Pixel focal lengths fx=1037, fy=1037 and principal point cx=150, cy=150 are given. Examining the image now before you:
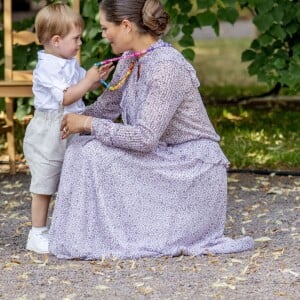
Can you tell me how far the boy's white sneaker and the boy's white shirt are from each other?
0.59m

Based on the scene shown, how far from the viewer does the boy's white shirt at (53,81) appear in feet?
15.7

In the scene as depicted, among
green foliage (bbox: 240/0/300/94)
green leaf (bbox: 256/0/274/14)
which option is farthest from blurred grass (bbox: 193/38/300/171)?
green leaf (bbox: 256/0/274/14)

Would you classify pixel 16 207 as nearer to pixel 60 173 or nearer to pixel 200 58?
pixel 60 173

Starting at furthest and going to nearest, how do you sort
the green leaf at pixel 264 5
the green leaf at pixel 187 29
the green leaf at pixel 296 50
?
the green leaf at pixel 296 50
the green leaf at pixel 187 29
the green leaf at pixel 264 5

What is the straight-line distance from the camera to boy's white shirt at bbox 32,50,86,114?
188 inches

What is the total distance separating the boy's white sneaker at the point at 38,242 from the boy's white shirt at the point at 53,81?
589 millimetres

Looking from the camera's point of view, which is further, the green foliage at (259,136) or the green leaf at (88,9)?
the green foliage at (259,136)

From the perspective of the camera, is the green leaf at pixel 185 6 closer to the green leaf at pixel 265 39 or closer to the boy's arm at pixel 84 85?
the green leaf at pixel 265 39

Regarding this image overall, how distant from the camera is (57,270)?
4477 millimetres

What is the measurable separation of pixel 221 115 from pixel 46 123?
13.8 ft

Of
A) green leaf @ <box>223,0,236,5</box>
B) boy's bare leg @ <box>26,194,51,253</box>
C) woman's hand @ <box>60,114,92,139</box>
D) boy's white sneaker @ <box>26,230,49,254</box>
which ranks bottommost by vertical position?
boy's white sneaker @ <box>26,230,49,254</box>

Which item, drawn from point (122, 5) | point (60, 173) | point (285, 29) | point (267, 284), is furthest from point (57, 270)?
point (285, 29)

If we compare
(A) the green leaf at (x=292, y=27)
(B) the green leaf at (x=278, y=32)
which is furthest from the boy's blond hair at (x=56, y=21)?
(A) the green leaf at (x=292, y=27)

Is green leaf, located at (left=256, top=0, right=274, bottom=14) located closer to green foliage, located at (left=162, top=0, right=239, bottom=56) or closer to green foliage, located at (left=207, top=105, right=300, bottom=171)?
green foliage, located at (left=162, top=0, right=239, bottom=56)
